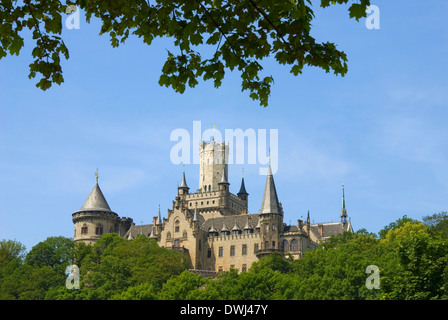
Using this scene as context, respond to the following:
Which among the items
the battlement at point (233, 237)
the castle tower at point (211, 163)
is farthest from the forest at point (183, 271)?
the castle tower at point (211, 163)

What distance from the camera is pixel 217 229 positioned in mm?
136125

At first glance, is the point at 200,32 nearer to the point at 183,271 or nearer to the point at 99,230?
the point at 183,271

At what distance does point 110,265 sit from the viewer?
381 ft

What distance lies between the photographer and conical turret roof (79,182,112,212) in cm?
14362

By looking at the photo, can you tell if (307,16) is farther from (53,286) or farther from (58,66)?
(53,286)

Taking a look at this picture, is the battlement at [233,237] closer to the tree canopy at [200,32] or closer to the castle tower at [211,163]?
the castle tower at [211,163]

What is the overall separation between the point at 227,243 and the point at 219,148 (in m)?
43.8

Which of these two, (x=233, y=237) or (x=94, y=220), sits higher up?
(x=94, y=220)

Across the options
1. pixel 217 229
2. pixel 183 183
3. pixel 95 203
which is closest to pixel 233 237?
pixel 217 229

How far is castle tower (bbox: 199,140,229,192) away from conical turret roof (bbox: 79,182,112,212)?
25109mm

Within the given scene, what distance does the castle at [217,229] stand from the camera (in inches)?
4983

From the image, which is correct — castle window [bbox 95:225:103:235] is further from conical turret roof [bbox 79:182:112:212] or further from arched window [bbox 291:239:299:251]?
arched window [bbox 291:239:299:251]

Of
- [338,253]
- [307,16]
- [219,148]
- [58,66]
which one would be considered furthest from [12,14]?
[219,148]

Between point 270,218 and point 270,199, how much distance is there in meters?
3.76
